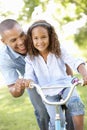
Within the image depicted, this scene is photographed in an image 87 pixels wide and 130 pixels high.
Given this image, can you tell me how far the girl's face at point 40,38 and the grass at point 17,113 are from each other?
2.25 m

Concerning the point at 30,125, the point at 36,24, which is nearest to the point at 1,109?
the point at 30,125

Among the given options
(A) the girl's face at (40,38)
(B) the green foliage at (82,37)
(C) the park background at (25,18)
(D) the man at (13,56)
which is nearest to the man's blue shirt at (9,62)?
(D) the man at (13,56)

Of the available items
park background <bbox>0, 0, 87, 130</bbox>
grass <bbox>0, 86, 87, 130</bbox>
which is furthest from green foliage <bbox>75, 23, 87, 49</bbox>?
grass <bbox>0, 86, 87, 130</bbox>

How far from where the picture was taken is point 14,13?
7555mm

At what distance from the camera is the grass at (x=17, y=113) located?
512cm

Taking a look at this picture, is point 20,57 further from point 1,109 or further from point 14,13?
point 14,13

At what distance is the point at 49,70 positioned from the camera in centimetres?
302

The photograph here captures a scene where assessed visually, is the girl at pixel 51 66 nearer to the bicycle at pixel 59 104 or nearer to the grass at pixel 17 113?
the bicycle at pixel 59 104

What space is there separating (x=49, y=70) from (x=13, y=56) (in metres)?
0.39

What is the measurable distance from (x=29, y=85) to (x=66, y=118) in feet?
1.87

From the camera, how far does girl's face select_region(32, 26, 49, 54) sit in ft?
9.30

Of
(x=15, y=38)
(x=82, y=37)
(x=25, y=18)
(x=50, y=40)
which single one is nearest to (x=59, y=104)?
(x=50, y=40)

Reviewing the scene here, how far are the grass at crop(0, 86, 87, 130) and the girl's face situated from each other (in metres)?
2.25

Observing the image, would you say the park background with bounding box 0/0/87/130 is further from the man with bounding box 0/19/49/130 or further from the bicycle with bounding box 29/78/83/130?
the bicycle with bounding box 29/78/83/130
